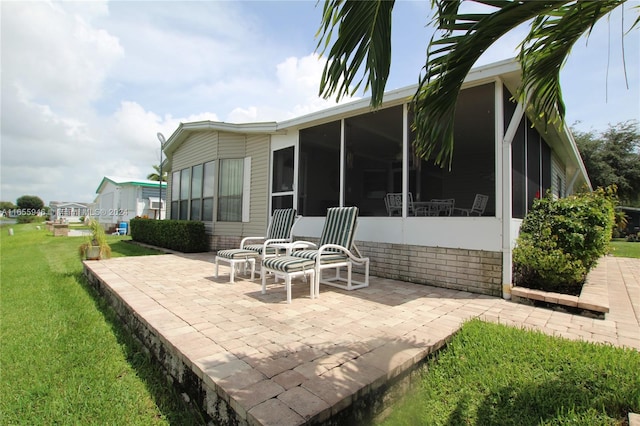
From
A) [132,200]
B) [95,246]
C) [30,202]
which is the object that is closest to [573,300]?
[95,246]

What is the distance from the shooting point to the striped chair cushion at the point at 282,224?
6.59 m

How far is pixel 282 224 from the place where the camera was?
6715 millimetres

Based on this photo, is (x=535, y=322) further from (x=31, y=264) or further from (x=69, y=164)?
(x=69, y=164)

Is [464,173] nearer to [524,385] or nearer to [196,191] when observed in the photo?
[524,385]

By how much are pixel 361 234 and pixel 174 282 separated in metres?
3.51

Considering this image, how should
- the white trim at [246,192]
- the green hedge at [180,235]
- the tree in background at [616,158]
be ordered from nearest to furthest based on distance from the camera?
the white trim at [246,192]
the green hedge at [180,235]
the tree in background at [616,158]

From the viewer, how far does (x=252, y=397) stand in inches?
69.5

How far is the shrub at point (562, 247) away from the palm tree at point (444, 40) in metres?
2.86

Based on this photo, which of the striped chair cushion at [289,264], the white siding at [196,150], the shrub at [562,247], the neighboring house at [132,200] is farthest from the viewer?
the neighboring house at [132,200]

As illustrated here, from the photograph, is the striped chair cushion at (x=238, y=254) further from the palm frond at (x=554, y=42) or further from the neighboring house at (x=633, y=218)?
the neighboring house at (x=633, y=218)

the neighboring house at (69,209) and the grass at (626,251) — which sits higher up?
the neighboring house at (69,209)

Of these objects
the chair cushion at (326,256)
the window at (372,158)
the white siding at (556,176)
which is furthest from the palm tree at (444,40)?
the white siding at (556,176)

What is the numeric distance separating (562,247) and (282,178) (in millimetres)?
6180

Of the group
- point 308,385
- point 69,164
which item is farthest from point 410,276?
point 69,164
